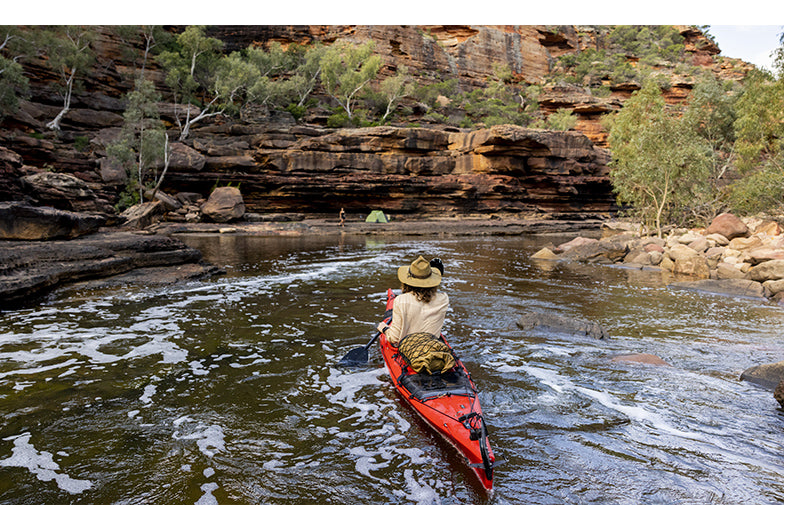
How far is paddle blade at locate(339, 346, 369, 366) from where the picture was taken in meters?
6.16

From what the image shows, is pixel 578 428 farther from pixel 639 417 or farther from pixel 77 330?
pixel 77 330

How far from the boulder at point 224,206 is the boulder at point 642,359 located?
29633 mm

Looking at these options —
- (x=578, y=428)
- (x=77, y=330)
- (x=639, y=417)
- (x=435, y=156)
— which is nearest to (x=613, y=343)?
(x=639, y=417)

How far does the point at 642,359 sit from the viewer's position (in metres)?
6.31

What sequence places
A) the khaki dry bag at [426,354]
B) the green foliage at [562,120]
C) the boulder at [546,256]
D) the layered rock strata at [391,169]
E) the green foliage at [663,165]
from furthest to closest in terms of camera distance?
the green foliage at [562,120] < the layered rock strata at [391,169] < the green foliage at [663,165] < the boulder at [546,256] < the khaki dry bag at [426,354]

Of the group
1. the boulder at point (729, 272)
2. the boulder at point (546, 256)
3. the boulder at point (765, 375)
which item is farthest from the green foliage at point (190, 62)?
the boulder at point (765, 375)

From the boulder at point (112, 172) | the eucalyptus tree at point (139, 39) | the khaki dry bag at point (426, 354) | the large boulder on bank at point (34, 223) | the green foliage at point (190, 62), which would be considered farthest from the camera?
the eucalyptus tree at point (139, 39)

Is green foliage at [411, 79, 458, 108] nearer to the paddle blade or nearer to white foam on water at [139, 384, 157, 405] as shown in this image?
the paddle blade

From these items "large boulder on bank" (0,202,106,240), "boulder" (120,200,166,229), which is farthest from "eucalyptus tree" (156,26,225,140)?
"large boulder on bank" (0,202,106,240)

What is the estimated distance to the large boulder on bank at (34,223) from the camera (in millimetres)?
11359

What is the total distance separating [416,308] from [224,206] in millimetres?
29705

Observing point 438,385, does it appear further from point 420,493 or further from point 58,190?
point 58,190

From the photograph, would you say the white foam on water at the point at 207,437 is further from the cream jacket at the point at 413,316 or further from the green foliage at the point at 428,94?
the green foliage at the point at 428,94

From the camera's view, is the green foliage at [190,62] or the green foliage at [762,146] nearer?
the green foliage at [762,146]
